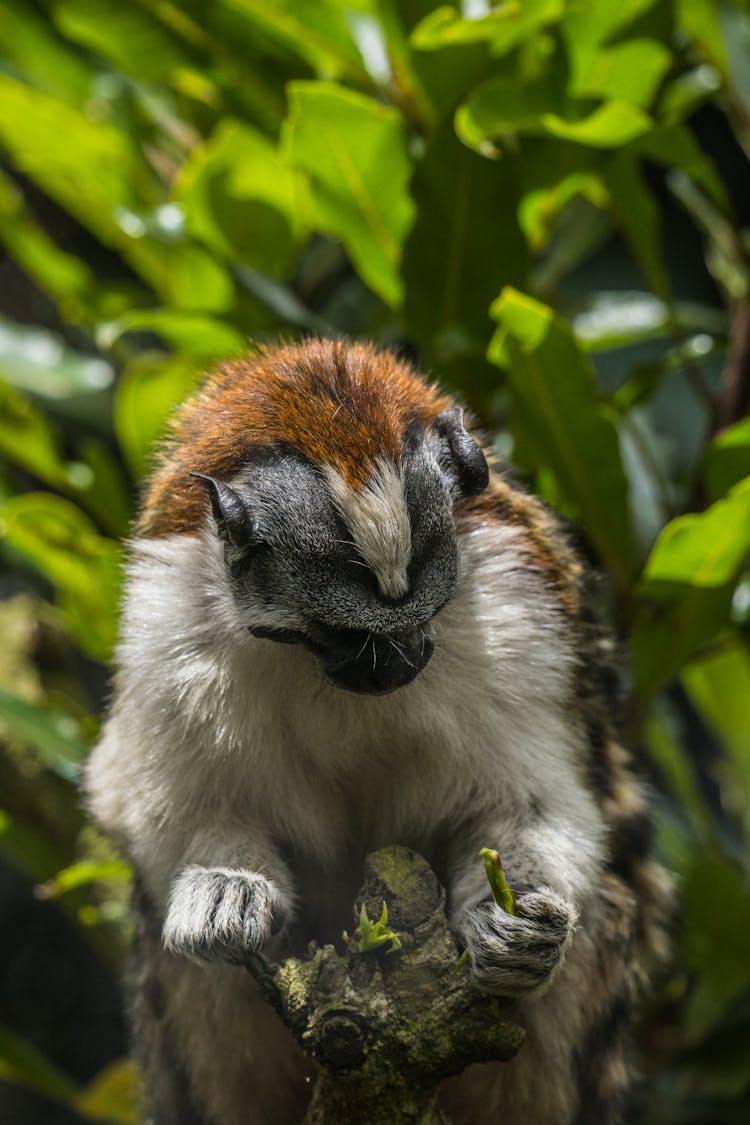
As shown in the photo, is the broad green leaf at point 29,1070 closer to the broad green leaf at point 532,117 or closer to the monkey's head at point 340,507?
the monkey's head at point 340,507

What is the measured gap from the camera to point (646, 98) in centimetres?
313

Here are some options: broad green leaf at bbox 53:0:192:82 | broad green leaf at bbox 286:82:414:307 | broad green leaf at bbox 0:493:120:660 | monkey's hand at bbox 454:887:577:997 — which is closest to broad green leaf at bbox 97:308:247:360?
broad green leaf at bbox 286:82:414:307

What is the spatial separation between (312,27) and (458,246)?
0.68 meters

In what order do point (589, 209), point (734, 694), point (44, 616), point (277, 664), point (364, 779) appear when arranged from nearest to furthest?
point (277, 664) → point (364, 779) → point (589, 209) → point (734, 694) → point (44, 616)

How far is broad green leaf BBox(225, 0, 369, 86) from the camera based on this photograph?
3.17 metres

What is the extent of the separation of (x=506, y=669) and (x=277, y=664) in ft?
1.36

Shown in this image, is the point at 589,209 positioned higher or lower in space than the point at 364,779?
higher

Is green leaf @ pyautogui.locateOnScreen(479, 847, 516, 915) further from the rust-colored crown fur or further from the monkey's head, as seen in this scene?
the rust-colored crown fur

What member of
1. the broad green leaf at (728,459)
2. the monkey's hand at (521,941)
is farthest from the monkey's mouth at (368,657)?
the broad green leaf at (728,459)

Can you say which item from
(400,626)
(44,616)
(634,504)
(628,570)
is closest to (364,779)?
(400,626)

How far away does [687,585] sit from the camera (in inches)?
111

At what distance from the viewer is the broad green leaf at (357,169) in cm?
285

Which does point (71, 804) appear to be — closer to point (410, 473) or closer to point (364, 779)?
point (364, 779)

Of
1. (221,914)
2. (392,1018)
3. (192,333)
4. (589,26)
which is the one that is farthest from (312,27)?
(392,1018)
